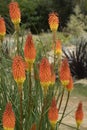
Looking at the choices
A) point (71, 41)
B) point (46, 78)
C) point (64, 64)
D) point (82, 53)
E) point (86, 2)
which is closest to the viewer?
point (46, 78)

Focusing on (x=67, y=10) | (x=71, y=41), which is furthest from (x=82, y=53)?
(x=67, y=10)

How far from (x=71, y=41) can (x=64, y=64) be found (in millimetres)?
12643

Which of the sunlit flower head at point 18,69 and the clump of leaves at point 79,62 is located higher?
the sunlit flower head at point 18,69

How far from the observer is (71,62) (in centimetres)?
1005

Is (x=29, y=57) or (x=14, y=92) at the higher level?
(x=29, y=57)

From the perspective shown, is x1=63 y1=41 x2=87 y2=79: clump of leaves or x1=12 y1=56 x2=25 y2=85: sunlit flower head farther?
x1=63 y1=41 x2=87 y2=79: clump of leaves

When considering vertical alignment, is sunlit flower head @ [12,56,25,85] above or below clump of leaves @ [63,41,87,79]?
above

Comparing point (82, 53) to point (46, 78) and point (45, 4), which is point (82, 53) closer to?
point (46, 78)

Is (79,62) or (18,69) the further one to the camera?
(79,62)

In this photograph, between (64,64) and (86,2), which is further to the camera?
(86,2)

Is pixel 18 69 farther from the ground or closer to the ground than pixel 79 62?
farther from the ground

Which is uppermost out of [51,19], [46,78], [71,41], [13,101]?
[51,19]

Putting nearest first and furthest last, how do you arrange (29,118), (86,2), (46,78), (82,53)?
(46,78)
(29,118)
(82,53)
(86,2)

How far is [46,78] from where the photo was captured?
205 centimetres
